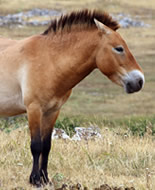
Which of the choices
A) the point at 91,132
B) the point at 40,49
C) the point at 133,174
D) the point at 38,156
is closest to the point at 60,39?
the point at 40,49

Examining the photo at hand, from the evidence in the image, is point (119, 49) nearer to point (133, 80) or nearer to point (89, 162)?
point (133, 80)

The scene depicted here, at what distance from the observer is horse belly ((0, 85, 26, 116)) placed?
6.78 metres

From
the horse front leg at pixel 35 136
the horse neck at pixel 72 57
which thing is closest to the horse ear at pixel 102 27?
the horse neck at pixel 72 57

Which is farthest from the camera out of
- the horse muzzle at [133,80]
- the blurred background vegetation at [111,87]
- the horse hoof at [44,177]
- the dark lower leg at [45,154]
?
the blurred background vegetation at [111,87]

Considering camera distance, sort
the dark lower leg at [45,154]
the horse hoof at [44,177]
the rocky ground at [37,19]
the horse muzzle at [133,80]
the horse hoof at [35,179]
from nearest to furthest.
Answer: the horse muzzle at [133,80] → the horse hoof at [35,179] → the horse hoof at [44,177] → the dark lower leg at [45,154] → the rocky ground at [37,19]

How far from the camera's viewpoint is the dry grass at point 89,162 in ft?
21.4

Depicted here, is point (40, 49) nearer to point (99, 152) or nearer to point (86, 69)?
point (86, 69)

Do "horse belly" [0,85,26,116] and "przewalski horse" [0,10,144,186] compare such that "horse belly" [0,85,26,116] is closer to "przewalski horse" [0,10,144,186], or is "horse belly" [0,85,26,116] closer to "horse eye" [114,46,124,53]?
"przewalski horse" [0,10,144,186]

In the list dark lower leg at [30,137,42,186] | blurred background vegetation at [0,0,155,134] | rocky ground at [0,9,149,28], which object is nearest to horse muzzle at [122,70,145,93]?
dark lower leg at [30,137,42,186]

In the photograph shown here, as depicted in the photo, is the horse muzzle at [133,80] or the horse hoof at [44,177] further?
the horse hoof at [44,177]

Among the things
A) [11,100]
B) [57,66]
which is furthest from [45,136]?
[57,66]

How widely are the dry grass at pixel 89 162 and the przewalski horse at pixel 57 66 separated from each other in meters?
0.39

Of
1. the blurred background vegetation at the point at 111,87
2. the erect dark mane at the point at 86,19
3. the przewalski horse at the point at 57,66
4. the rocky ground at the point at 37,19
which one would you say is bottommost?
the rocky ground at the point at 37,19

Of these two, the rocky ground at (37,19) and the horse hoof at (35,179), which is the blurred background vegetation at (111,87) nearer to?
the rocky ground at (37,19)
